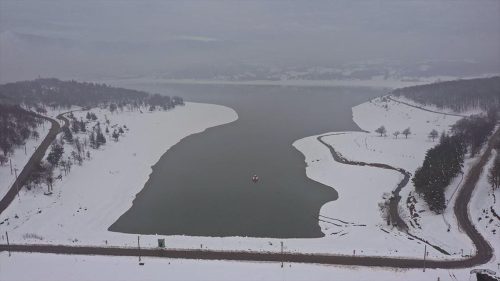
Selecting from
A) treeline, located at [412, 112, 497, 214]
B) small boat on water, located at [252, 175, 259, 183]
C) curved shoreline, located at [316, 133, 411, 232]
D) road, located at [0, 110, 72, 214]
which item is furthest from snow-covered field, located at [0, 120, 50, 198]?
treeline, located at [412, 112, 497, 214]

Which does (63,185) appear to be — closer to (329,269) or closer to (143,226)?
(143,226)

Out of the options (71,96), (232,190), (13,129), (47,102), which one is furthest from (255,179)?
(71,96)

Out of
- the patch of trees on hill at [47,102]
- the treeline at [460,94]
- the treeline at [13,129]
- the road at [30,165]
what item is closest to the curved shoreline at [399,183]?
the patch of trees on hill at [47,102]

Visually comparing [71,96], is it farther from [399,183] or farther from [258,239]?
[258,239]

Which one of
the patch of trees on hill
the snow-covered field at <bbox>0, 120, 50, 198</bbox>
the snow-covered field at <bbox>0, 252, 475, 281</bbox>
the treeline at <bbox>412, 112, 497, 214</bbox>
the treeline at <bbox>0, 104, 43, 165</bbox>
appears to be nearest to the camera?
the snow-covered field at <bbox>0, 252, 475, 281</bbox>

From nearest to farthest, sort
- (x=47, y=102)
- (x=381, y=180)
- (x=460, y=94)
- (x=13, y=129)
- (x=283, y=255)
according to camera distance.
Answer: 1. (x=283, y=255)
2. (x=381, y=180)
3. (x=13, y=129)
4. (x=47, y=102)
5. (x=460, y=94)

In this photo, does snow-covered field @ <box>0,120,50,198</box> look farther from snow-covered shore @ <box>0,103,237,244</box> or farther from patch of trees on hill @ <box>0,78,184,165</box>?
snow-covered shore @ <box>0,103,237,244</box>
